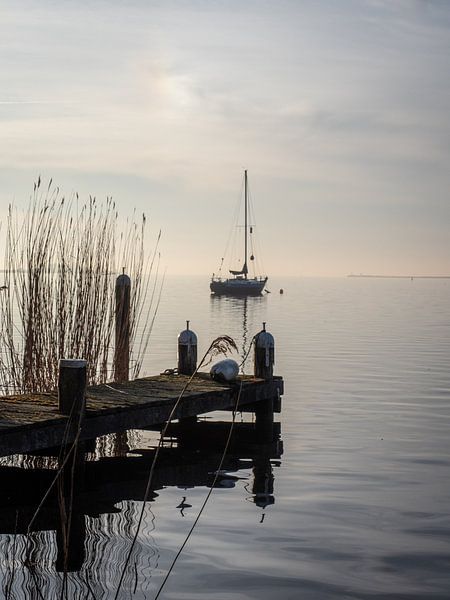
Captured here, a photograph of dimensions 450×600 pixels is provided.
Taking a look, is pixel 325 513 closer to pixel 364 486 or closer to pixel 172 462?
pixel 364 486

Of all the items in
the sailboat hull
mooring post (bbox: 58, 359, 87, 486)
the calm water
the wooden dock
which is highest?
the sailboat hull

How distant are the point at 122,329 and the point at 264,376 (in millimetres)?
1970

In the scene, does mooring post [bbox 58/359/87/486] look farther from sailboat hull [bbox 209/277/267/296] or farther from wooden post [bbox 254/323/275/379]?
sailboat hull [bbox 209/277/267/296]

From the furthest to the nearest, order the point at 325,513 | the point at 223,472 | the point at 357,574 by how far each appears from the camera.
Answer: the point at 223,472 < the point at 325,513 < the point at 357,574

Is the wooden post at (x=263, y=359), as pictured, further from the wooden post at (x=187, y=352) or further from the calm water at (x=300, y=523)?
the calm water at (x=300, y=523)

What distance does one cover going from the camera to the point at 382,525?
9016 mm

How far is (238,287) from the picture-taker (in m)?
92.0

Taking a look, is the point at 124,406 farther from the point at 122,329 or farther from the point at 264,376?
the point at 264,376

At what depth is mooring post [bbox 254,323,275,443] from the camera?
13.4 meters

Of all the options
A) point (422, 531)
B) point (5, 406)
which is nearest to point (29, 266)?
point (5, 406)

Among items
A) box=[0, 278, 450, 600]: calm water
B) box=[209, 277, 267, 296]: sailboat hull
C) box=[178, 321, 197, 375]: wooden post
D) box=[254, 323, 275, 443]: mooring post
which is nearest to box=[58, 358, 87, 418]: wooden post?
box=[0, 278, 450, 600]: calm water

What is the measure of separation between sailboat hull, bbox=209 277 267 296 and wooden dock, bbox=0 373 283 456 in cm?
7797

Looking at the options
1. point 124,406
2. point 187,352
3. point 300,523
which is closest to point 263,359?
point 187,352

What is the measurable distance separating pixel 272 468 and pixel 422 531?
3.00 m
